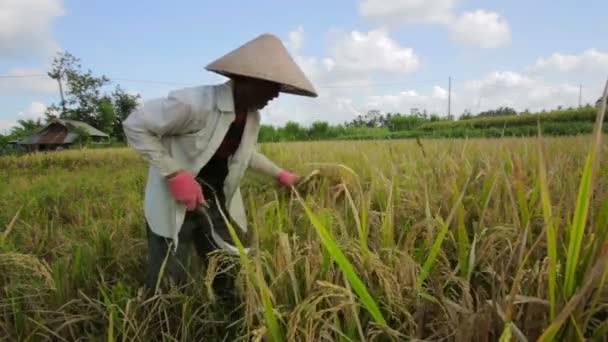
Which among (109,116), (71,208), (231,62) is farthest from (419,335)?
(109,116)

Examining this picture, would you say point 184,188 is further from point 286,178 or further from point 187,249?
point 286,178

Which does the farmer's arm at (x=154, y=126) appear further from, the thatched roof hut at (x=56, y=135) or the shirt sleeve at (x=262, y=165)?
the thatched roof hut at (x=56, y=135)

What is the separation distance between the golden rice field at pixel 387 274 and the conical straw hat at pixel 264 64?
412 mm

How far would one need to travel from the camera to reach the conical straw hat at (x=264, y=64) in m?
1.32

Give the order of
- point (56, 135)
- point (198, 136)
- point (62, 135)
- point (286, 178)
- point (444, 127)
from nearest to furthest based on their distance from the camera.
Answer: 1. point (198, 136)
2. point (286, 178)
3. point (444, 127)
4. point (62, 135)
5. point (56, 135)

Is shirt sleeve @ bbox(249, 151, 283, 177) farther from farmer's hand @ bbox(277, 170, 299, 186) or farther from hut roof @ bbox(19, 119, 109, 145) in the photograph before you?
hut roof @ bbox(19, 119, 109, 145)

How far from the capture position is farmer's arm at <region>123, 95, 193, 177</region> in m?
1.41

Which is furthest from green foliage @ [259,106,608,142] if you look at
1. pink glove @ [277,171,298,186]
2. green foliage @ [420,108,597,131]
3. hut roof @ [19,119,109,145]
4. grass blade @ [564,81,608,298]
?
hut roof @ [19,119,109,145]

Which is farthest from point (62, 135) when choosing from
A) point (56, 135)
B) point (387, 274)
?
point (387, 274)

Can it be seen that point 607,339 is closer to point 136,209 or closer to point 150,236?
point 150,236

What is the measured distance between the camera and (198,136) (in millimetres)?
1533

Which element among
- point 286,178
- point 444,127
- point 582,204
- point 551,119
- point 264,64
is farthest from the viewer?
point 444,127

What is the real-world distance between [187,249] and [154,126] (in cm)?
52

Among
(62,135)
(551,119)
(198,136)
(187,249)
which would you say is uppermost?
(62,135)
